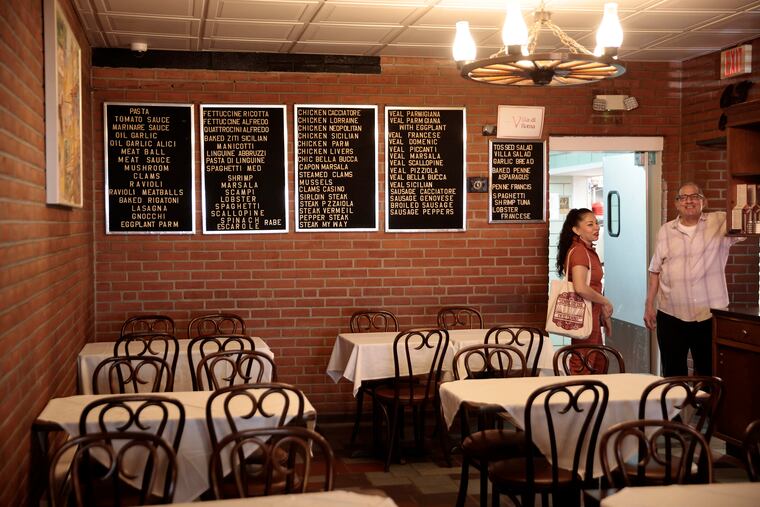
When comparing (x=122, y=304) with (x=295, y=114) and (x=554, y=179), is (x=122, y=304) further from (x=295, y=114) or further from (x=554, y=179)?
(x=554, y=179)

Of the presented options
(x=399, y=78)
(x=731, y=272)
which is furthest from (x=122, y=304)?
(x=731, y=272)

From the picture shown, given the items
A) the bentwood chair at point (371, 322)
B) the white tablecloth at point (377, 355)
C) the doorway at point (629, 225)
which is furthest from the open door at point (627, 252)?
the bentwood chair at point (371, 322)

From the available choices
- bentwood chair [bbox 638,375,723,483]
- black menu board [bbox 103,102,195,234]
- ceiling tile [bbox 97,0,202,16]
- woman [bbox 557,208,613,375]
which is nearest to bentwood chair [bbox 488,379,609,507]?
bentwood chair [bbox 638,375,723,483]

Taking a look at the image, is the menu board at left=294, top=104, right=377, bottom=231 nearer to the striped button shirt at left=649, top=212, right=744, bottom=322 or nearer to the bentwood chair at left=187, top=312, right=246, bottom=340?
the bentwood chair at left=187, top=312, right=246, bottom=340

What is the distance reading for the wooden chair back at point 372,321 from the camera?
263 inches

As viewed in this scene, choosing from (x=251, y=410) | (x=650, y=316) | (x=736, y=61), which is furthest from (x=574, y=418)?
(x=736, y=61)

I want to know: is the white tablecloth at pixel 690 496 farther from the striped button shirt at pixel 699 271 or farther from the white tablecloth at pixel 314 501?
the striped button shirt at pixel 699 271

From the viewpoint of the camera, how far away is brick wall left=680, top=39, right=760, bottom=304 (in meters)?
6.96

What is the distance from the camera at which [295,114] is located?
6688mm

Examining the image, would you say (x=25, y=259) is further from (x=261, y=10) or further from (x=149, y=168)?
(x=149, y=168)

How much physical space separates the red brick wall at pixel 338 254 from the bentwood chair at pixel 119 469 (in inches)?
106

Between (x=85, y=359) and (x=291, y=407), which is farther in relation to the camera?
(x=85, y=359)

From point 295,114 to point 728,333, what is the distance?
3.50 metres

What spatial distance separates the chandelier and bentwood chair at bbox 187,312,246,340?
288 cm
